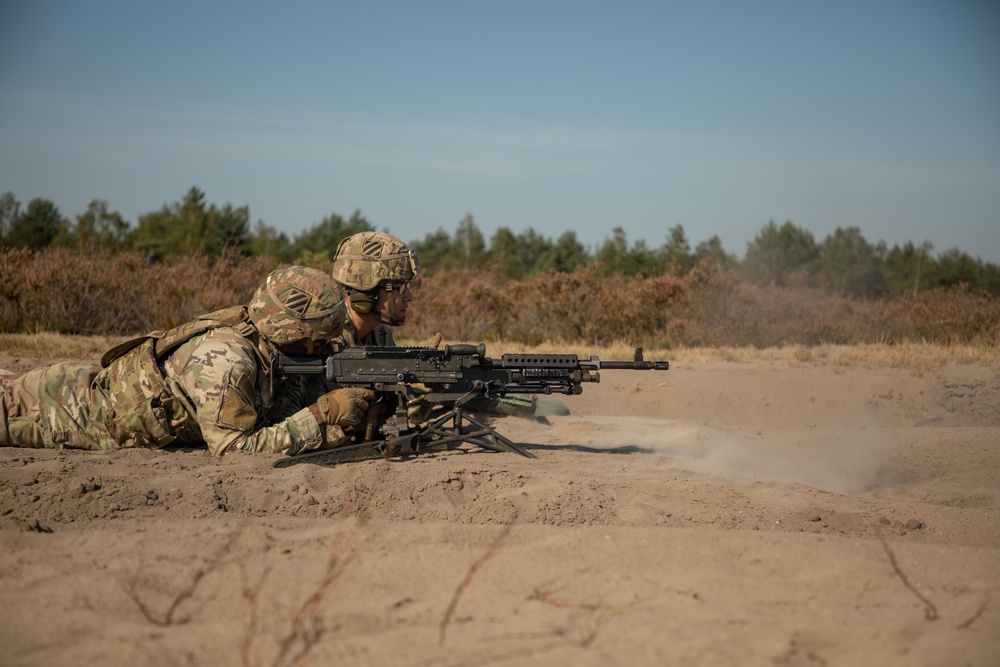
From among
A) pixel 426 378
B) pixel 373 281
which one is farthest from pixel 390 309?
pixel 426 378

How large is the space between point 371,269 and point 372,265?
0.10 feet

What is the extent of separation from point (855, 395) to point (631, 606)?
22.2 ft

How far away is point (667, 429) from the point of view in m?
7.45

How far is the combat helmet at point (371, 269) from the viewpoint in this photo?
6316 mm

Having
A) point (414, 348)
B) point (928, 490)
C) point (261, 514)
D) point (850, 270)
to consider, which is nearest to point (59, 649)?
point (261, 514)

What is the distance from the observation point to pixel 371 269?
6.31m

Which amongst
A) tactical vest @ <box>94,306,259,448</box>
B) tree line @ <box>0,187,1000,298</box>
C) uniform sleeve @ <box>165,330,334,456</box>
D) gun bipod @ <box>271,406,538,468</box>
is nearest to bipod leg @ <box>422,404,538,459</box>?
gun bipod @ <box>271,406,538,468</box>

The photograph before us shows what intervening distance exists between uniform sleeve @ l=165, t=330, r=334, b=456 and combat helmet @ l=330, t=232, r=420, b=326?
3.76 feet

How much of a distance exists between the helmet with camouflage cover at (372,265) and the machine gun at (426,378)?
2.59 ft

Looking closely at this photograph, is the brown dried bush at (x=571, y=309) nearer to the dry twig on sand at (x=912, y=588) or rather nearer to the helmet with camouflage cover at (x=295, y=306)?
the helmet with camouflage cover at (x=295, y=306)

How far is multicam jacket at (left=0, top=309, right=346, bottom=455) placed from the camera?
519 centimetres

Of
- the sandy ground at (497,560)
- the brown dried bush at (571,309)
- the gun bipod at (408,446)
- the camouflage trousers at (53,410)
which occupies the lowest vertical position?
the sandy ground at (497,560)

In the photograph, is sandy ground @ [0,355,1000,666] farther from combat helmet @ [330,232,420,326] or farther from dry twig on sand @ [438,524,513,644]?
combat helmet @ [330,232,420,326]

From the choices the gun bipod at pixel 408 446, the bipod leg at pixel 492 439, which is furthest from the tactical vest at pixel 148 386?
the bipod leg at pixel 492 439
